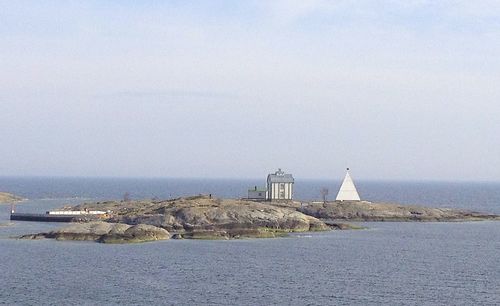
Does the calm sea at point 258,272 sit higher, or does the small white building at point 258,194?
the small white building at point 258,194

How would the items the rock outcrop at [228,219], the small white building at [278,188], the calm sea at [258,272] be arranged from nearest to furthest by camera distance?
1. the calm sea at [258,272]
2. the rock outcrop at [228,219]
3. the small white building at [278,188]

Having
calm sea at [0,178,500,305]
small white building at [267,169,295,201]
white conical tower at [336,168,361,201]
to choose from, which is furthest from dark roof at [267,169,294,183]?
calm sea at [0,178,500,305]

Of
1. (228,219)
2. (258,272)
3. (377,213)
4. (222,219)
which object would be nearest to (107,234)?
(222,219)

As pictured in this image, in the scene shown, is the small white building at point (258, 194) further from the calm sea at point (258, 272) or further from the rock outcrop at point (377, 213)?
the calm sea at point (258, 272)

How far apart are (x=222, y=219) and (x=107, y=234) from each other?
67.9 feet

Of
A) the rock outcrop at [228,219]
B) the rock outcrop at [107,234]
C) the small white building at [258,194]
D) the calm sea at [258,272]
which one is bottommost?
the calm sea at [258,272]

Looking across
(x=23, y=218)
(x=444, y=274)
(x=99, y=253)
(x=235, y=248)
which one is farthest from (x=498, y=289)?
(x=23, y=218)

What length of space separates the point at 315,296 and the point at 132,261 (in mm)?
23838

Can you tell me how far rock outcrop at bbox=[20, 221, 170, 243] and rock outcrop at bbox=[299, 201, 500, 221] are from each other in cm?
4585

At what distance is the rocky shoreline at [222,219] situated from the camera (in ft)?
321

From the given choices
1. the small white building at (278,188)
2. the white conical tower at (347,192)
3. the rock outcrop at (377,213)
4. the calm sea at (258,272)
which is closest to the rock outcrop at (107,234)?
the calm sea at (258,272)

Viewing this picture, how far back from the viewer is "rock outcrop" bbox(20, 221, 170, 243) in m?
94.9

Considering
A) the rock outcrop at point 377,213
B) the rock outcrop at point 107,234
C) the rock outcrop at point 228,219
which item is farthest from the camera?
the rock outcrop at point 377,213

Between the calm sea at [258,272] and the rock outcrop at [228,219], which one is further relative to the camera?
the rock outcrop at [228,219]
